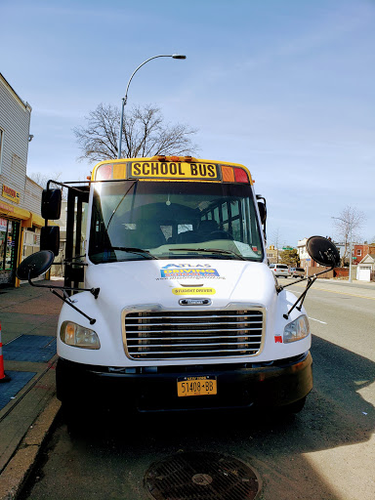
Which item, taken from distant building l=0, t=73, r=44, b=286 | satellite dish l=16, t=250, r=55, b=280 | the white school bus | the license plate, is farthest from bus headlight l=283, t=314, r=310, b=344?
distant building l=0, t=73, r=44, b=286

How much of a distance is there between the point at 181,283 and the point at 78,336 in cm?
96

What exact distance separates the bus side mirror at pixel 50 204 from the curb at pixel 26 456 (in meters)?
2.01

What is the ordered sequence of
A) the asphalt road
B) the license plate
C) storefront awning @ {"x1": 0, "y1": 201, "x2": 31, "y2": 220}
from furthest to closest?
storefront awning @ {"x1": 0, "y1": 201, "x2": 31, "y2": 220} → the license plate → the asphalt road

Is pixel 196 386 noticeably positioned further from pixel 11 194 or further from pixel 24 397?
pixel 11 194

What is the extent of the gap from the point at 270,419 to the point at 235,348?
1148 millimetres

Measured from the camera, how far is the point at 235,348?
335cm

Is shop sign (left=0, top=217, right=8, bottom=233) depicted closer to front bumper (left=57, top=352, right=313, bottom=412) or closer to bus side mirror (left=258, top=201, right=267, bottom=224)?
bus side mirror (left=258, top=201, right=267, bottom=224)

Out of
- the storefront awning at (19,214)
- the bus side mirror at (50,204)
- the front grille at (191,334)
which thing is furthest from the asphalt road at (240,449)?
the storefront awning at (19,214)

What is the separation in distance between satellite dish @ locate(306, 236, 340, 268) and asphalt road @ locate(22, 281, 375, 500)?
1573mm

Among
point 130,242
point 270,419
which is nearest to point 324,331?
point 270,419

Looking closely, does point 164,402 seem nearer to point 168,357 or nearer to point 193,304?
point 168,357

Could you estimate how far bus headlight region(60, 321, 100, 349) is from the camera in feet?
10.9

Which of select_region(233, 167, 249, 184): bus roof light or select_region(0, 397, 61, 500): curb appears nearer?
select_region(0, 397, 61, 500): curb

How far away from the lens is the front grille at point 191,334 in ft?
10.7
